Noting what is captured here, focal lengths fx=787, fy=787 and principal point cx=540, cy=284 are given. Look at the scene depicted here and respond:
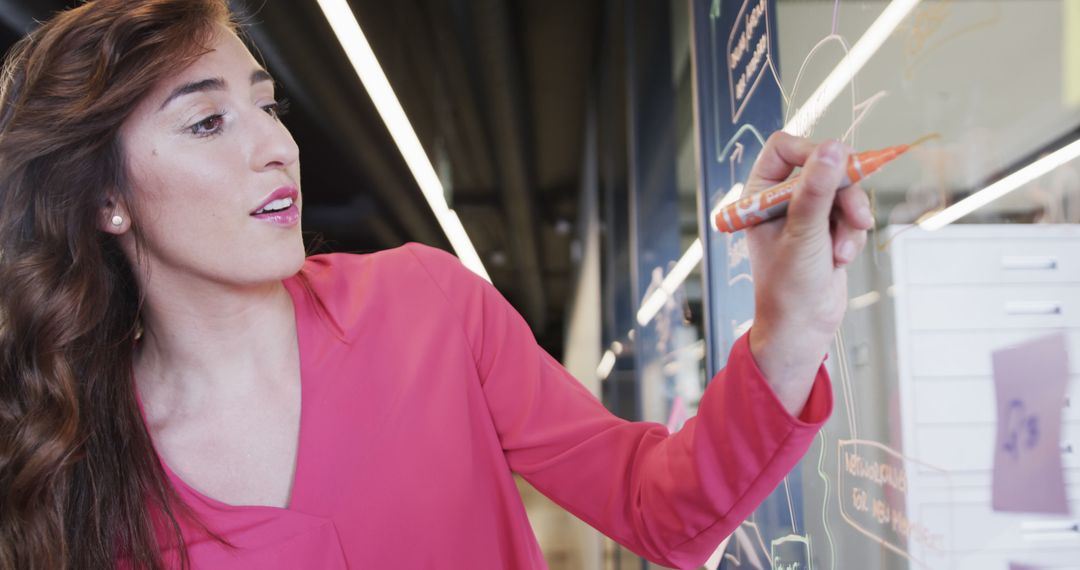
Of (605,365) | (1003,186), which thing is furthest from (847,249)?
(605,365)

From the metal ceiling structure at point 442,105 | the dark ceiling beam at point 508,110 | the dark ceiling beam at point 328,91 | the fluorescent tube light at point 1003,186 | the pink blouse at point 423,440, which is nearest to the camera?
the fluorescent tube light at point 1003,186

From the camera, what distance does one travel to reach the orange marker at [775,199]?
2.12 feet

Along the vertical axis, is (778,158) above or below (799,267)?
above

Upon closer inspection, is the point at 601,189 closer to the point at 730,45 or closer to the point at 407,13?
the point at 407,13

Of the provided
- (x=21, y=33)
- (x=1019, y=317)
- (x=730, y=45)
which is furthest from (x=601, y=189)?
(x=1019, y=317)

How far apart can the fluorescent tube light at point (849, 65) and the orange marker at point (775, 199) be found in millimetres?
135

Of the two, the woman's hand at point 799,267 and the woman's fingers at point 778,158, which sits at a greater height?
the woman's fingers at point 778,158

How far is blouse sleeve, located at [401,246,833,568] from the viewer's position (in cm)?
80

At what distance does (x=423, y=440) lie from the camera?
131 centimetres

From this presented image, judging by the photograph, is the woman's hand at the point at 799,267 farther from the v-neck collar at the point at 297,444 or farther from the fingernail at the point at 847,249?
the v-neck collar at the point at 297,444

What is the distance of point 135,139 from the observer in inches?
51.0

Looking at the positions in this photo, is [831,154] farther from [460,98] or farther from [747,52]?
[460,98]

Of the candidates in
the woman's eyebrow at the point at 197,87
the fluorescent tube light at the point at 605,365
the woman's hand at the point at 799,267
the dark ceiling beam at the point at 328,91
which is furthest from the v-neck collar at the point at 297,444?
the fluorescent tube light at the point at 605,365

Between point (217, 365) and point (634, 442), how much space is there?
0.78 m
